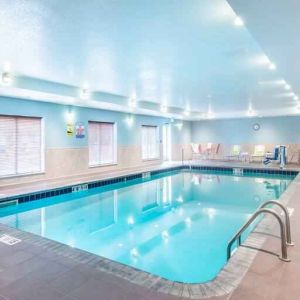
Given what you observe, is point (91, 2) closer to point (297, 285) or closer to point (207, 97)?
point (297, 285)

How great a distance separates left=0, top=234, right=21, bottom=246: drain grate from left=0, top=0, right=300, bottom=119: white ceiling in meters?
2.39

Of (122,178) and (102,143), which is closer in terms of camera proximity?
(122,178)

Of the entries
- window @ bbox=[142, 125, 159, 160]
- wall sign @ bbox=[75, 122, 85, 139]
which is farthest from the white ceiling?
window @ bbox=[142, 125, 159, 160]

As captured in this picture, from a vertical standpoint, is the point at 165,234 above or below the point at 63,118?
below

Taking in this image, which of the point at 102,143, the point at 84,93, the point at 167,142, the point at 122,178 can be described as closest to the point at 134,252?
the point at 84,93

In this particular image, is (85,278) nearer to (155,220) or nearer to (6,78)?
(155,220)

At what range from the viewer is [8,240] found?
300 cm

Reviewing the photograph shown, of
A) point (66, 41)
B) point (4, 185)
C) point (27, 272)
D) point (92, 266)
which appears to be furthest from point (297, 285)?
point (4, 185)

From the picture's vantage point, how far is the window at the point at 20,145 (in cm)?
659

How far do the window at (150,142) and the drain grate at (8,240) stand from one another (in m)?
8.43

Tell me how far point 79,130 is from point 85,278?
262 inches

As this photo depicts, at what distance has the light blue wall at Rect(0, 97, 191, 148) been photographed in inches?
265

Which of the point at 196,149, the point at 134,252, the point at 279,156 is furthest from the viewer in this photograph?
the point at 196,149

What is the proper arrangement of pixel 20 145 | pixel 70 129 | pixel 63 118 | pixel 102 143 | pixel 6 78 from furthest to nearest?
pixel 102 143 < pixel 70 129 < pixel 63 118 < pixel 20 145 < pixel 6 78
